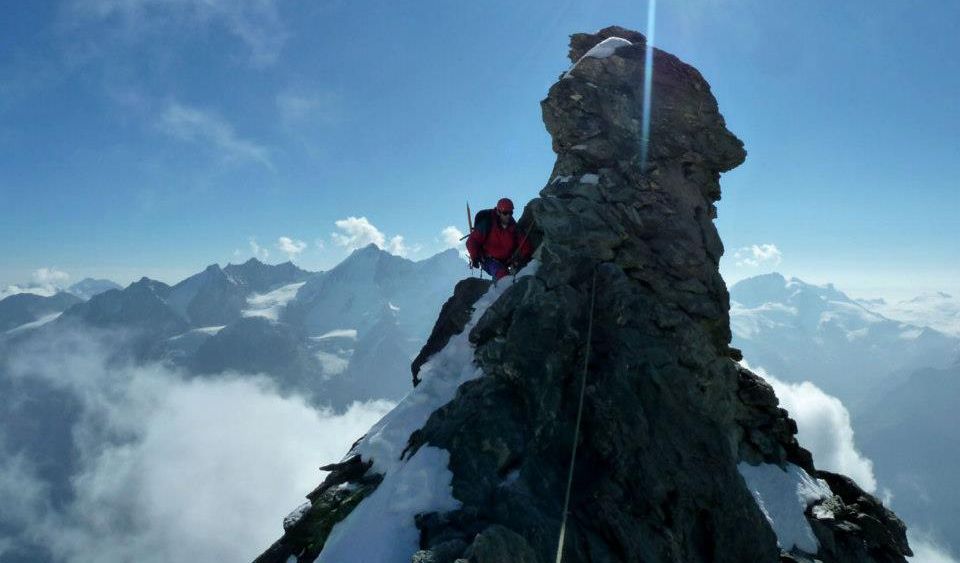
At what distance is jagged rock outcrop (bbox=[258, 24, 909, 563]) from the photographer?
39.8ft

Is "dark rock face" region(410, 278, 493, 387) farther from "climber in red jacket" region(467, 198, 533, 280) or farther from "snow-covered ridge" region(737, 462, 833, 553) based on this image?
"snow-covered ridge" region(737, 462, 833, 553)

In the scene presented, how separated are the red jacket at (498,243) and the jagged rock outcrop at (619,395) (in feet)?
4.15

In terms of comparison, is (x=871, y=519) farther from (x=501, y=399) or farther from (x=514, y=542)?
(x=514, y=542)

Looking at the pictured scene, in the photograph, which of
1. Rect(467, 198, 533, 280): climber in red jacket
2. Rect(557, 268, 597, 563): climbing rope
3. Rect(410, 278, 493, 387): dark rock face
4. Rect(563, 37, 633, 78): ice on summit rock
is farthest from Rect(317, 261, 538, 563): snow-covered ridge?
Rect(563, 37, 633, 78): ice on summit rock

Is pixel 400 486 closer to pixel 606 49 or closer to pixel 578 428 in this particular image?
pixel 578 428

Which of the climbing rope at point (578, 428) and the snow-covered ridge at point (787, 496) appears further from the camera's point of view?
the snow-covered ridge at point (787, 496)

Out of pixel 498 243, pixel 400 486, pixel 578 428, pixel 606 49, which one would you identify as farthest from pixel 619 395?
pixel 606 49

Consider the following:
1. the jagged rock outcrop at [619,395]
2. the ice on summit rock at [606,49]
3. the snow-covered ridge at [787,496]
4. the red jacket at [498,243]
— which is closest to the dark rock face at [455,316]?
the jagged rock outcrop at [619,395]

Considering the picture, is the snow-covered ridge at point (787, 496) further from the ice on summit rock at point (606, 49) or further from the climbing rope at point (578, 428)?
the ice on summit rock at point (606, 49)

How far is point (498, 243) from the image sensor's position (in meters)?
20.8

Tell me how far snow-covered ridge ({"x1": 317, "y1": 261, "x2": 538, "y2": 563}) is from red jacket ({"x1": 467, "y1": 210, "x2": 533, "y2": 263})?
331cm

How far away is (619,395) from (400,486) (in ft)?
21.7

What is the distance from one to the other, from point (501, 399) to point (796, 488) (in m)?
12.5

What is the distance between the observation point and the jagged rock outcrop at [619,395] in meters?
12.1
